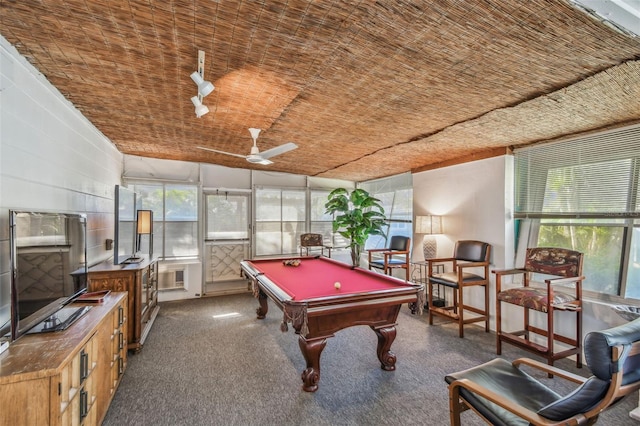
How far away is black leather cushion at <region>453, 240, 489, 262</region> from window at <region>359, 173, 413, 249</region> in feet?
4.81

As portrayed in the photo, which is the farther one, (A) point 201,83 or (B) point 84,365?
(A) point 201,83

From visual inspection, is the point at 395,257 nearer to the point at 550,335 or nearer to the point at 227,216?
the point at 550,335

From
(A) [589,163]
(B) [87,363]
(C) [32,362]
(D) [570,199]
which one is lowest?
(B) [87,363]

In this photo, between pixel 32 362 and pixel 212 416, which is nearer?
pixel 32 362

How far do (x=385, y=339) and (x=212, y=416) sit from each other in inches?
62.7

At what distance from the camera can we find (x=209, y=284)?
5715mm

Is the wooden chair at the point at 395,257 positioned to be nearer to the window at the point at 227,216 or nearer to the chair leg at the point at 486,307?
the chair leg at the point at 486,307

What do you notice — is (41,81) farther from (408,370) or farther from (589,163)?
(589,163)

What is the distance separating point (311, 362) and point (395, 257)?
3.54 metres

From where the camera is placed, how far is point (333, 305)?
7.77 ft

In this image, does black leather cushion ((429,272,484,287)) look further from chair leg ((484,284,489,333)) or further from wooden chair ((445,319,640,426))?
wooden chair ((445,319,640,426))

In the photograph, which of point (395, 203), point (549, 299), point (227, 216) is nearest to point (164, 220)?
point (227, 216)

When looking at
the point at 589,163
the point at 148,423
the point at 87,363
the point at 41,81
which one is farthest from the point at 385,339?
the point at 41,81

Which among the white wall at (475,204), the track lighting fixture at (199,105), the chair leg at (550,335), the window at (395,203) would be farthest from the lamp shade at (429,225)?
the track lighting fixture at (199,105)
